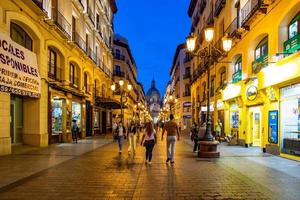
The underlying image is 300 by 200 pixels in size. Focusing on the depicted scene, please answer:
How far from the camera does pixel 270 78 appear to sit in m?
16.1

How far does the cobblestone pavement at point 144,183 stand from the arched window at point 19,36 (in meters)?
8.30

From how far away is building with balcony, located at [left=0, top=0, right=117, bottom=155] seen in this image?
1534cm

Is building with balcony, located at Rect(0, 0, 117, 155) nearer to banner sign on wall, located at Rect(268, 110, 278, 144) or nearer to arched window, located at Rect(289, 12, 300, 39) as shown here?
banner sign on wall, located at Rect(268, 110, 278, 144)

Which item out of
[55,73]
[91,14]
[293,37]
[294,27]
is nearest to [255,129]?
[294,27]

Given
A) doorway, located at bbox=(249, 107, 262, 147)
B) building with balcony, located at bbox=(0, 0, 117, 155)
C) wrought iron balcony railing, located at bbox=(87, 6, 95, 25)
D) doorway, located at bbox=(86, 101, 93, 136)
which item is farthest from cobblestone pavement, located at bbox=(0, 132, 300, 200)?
wrought iron balcony railing, located at bbox=(87, 6, 95, 25)

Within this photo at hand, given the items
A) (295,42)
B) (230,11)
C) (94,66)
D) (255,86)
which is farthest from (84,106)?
(295,42)

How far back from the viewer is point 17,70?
1551 centimetres

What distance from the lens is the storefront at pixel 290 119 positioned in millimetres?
14188

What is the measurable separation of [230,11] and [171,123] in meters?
14.9

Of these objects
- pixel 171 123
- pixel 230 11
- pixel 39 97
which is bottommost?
pixel 171 123

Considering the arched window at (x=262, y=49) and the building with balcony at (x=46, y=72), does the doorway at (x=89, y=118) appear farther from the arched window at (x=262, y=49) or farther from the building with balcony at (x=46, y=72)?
the arched window at (x=262, y=49)

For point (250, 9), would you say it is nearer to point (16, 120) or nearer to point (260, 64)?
point (260, 64)

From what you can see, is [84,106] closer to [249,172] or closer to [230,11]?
[230,11]

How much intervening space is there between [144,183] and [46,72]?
1341 centimetres
